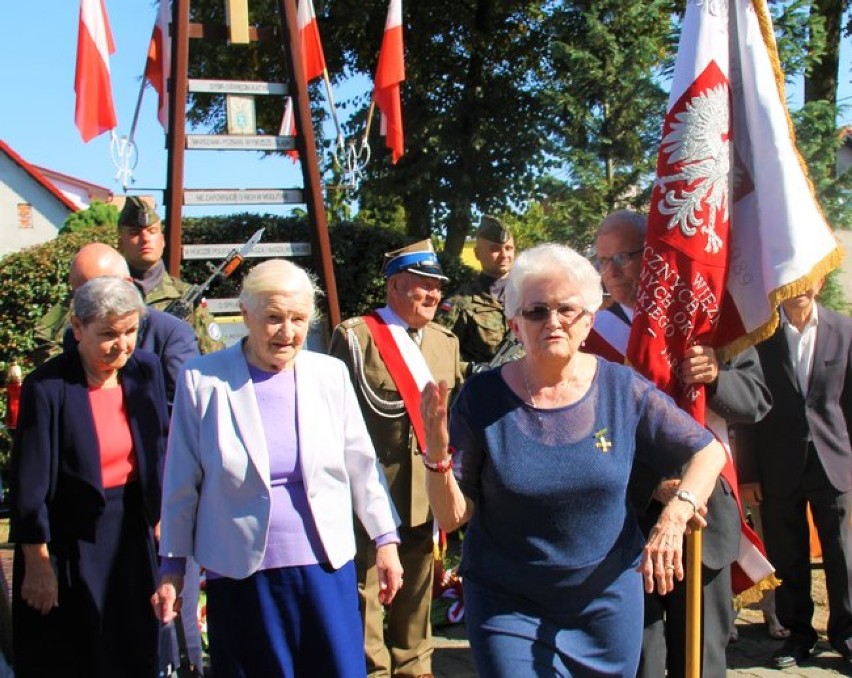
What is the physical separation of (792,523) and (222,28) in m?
5.78

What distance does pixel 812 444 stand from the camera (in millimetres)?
5105

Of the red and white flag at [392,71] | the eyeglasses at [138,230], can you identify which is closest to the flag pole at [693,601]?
the eyeglasses at [138,230]

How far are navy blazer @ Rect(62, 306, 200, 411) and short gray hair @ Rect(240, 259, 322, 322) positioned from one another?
935 millimetres

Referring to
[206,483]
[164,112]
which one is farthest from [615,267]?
[164,112]

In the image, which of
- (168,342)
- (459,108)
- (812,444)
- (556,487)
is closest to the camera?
(556,487)

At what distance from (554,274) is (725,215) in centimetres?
122

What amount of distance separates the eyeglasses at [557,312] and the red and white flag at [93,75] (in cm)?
559

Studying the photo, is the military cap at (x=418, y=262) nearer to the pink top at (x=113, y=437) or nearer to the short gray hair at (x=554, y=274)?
the pink top at (x=113, y=437)

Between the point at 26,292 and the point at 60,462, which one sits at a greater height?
the point at 26,292

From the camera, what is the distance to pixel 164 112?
7977mm

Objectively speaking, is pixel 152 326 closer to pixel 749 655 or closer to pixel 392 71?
pixel 749 655

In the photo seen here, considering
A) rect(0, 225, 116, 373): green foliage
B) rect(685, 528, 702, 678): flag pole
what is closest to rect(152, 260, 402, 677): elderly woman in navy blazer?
rect(685, 528, 702, 678): flag pole

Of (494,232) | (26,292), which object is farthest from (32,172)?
(494,232)

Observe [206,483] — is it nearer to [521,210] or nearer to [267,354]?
[267,354]
